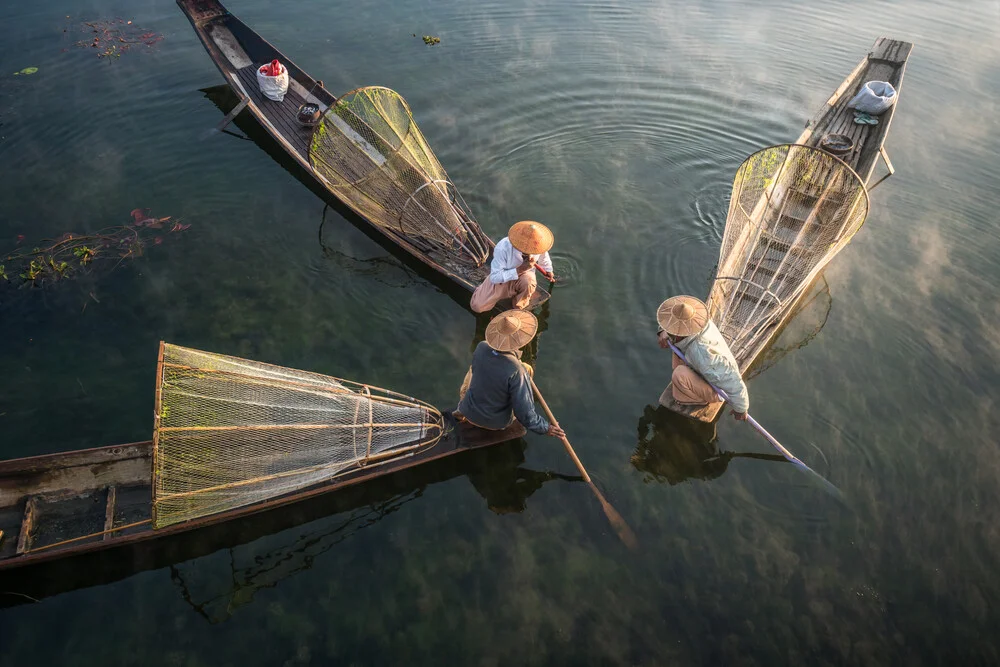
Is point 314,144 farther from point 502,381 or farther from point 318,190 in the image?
point 502,381

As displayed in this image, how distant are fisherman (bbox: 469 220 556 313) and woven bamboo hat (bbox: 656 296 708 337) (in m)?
1.56

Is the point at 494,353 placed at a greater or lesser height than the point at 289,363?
greater

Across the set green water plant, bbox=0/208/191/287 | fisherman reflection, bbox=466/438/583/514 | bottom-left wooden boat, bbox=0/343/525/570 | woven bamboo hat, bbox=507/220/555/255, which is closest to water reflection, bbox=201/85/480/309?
woven bamboo hat, bbox=507/220/555/255

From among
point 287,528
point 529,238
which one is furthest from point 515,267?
point 287,528

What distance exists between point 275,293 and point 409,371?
226cm

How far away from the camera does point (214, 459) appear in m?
4.95

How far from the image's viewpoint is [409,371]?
6.84 m

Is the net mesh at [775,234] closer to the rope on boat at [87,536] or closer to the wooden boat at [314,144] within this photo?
the wooden boat at [314,144]

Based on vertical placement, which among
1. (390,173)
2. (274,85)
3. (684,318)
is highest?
(684,318)

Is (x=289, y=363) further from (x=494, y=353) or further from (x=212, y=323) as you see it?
(x=494, y=353)

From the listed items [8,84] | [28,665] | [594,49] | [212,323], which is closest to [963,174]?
[594,49]

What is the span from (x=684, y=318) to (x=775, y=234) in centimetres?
328

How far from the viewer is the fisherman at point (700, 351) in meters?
5.21

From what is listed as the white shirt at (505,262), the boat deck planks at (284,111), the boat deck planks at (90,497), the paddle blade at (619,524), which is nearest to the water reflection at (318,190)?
the boat deck planks at (284,111)
